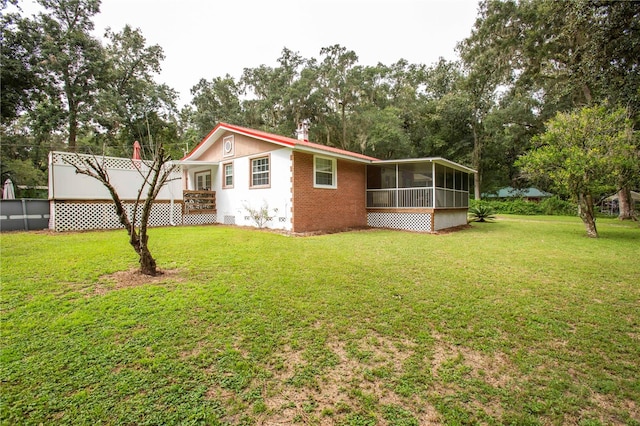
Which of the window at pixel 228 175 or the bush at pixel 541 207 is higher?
the window at pixel 228 175

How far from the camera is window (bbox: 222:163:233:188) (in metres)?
14.4

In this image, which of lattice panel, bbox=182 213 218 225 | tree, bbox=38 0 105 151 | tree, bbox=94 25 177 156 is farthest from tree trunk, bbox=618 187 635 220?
tree, bbox=38 0 105 151

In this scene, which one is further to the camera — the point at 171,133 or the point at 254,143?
the point at 171,133

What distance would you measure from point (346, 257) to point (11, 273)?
6.03 m

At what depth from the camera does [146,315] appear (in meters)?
3.49

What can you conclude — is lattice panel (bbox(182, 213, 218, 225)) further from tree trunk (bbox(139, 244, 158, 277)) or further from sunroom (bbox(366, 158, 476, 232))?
tree trunk (bbox(139, 244, 158, 277))

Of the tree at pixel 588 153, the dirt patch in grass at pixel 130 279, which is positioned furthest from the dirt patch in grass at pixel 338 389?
the tree at pixel 588 153

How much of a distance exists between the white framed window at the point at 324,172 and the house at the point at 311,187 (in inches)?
1.5

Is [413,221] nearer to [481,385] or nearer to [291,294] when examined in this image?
[291,294]

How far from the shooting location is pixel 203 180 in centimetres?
1661

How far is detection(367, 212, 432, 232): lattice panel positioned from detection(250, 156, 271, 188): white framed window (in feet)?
17.5

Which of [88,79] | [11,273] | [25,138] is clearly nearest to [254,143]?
[11,273]

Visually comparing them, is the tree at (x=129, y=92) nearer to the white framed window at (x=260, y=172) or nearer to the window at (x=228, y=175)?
the window at (x=228, y=175)

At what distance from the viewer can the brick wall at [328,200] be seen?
1134cm
